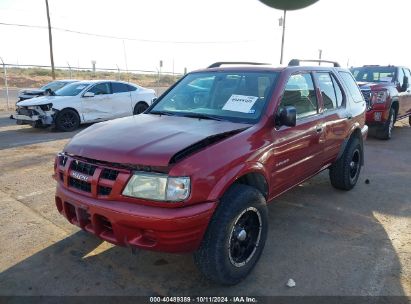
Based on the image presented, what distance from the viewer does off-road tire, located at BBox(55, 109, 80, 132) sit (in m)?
10.5

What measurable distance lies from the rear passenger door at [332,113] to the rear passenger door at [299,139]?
0.60 ft

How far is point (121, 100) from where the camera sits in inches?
476

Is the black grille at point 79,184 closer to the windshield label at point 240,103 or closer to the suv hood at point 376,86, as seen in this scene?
the windshield label at point 240,103

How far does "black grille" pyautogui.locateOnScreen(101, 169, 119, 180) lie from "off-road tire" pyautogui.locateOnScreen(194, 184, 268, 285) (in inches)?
30.6

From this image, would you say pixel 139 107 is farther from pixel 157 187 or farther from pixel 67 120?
pixel 157 187

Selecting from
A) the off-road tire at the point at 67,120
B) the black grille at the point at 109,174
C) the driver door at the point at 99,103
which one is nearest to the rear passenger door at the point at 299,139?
the black grille at the point at 109,174

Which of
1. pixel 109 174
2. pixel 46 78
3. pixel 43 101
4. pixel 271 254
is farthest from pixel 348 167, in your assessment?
pixel 46 78

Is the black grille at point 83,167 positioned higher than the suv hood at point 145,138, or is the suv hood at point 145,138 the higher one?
the suv hood at point 145,138

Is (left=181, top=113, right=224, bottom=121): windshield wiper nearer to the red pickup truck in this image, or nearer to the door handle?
the door handle

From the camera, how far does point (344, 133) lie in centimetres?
500

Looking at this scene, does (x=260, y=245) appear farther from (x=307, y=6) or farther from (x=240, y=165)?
(x=307, y=6)

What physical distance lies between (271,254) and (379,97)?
23.2 ft

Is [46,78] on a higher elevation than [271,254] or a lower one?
lower

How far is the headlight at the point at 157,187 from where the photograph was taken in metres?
2.60
